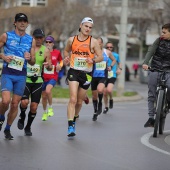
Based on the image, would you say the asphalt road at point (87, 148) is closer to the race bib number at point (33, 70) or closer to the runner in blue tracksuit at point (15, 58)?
the runner in blue tracksuit at point (15, 58)

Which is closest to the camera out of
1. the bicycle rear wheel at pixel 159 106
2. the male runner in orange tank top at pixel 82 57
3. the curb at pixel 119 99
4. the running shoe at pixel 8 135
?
the running shoe at pixel 8 135

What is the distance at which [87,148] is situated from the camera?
34.6ft

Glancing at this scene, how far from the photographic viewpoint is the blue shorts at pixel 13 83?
10875 mm

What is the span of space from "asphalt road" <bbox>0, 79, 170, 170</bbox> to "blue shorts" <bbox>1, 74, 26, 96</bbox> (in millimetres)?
819

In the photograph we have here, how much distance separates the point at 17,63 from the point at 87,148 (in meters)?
1.72

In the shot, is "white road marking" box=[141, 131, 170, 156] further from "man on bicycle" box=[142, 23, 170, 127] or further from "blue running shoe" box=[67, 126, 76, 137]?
"blue running shoe" box=[67, 126, 76, 137]

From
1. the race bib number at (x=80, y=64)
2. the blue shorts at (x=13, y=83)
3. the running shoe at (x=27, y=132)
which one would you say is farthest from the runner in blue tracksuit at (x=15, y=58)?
the race bib number at (x=80, y=64)

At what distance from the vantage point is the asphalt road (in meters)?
8.91

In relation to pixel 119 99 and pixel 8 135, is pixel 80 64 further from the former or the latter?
pixel 119 99

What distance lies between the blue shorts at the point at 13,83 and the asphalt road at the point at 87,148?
82 centimetres

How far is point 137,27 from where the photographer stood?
2594 inches

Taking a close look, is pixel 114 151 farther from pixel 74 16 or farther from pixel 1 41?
pixel 74 16

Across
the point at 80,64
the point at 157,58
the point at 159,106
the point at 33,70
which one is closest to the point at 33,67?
the point at 33,70

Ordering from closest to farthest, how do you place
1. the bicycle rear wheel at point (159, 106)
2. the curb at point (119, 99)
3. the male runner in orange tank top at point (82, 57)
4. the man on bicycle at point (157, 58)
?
the bicycle rear wheel at point (159, 106) < the male runner in orange tank top at point (82, 57) < the man on bicycle at point (157, 58) < the curb at point (119, 99)
